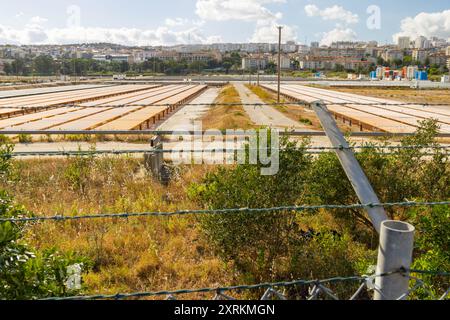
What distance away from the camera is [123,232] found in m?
6.02

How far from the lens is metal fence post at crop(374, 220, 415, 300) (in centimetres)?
207

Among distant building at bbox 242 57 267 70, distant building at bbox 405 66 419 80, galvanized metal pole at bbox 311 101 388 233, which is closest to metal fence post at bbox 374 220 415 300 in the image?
galvanized metal pole at bbox 311 101 388 233

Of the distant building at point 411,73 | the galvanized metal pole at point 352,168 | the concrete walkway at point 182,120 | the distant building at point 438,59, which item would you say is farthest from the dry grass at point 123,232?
the distant building at point 438,59

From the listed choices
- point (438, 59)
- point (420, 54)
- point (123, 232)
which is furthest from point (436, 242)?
point (420, 54)

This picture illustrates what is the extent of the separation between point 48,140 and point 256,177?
14827 mm

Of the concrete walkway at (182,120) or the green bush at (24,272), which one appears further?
the concrete walkway at (182,120)

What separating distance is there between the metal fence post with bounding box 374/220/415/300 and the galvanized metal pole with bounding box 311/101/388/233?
72 cm

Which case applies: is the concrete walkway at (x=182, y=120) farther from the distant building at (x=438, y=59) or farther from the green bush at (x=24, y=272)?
the distant building at (x=438, y=59)

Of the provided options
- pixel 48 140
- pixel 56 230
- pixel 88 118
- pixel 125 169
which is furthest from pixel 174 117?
pixel 56 230

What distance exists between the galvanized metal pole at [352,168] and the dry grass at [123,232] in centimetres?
244

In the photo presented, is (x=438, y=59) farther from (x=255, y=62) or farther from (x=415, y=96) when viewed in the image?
(x=415, y=96)

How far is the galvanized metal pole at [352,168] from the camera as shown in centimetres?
291

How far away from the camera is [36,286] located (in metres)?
2.69

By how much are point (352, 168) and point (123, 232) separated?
13.1 ft
